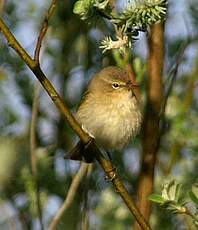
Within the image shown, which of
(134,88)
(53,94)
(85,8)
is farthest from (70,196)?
(85,8)

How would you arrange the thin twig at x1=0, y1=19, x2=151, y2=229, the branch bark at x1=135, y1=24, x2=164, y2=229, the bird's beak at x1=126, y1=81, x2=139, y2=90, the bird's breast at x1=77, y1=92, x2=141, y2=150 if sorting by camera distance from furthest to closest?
the bird's breast at x1=77, y1=92, x2=141, y2=150 < the bird's beak at x1=126, y1=81, x2=139, y2=90 < the branch bark at x1=135, y1=24, x2=164, y2=229 < the thin twig at x1=0, y1=19, x2=151, y2=229

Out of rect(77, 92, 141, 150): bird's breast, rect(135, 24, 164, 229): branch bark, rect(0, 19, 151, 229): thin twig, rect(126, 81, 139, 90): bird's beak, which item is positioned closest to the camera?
rect(0, 19, 151, 229): thin twig

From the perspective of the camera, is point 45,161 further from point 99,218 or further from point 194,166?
point 194,166

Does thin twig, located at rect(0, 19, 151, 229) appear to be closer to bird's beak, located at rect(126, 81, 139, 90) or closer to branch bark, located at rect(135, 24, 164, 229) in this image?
branch bark, located at rect(135, 24, 164, 229)

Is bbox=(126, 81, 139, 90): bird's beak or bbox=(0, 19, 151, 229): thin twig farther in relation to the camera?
bbox=(126, 81, 139, 90): bird's beak

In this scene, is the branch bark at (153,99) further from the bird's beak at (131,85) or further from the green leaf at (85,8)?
the green leaf at (85,8)

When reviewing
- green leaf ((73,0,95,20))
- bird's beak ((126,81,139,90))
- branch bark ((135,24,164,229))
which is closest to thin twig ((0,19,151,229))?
green leaf ((73,0,95,20))

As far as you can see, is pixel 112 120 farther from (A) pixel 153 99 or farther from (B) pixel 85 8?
(B) pixel 85 8
